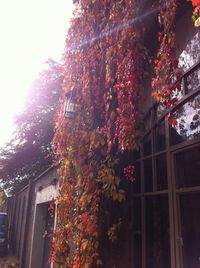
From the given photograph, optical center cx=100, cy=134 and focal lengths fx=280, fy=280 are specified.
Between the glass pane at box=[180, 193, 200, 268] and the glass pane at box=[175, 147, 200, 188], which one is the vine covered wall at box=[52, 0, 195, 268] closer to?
the glass pane at box=[175, 147, 200, 188]

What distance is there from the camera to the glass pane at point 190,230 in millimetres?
2648

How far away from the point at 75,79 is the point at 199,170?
2.39m

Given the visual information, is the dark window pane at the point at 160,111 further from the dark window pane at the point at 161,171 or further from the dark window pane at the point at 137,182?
the dark window pane at the point at 137,182

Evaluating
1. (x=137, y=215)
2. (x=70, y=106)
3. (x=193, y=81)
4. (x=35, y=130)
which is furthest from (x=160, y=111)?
(x=35, y=130)

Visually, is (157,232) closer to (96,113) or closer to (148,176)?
(148,176)

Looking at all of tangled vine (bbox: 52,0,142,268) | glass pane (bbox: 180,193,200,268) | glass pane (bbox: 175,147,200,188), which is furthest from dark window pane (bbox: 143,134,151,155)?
glass pane (bbox: 180,193,200,268)

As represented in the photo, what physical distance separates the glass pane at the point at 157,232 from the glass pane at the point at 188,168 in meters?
0.36

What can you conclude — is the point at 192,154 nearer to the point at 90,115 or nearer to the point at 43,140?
the point at 90,115

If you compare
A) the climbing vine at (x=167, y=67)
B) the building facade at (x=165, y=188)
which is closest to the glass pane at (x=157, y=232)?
the building facade at (x=165, y=188)

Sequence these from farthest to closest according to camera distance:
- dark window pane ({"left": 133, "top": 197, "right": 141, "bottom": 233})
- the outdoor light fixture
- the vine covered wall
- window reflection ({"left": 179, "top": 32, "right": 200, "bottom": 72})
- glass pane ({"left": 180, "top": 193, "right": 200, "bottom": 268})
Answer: the outdoor light fixture
dark window pane ({"left": 133, "top": 197, "right": 141, "bottom": 233})
the vine covered wall
window reflection ({"left": 179, "top": 32, "right": 200, "bottom": 72})
glass pane ({"left": 180, "top": 193, "right": 200, "bottom": 268})

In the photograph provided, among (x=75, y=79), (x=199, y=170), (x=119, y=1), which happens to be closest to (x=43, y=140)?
(x=75, y=79)

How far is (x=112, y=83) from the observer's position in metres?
3.60

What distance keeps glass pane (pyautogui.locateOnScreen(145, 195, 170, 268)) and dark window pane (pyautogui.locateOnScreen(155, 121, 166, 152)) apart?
1.92 feet

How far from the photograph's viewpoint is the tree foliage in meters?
14.4
